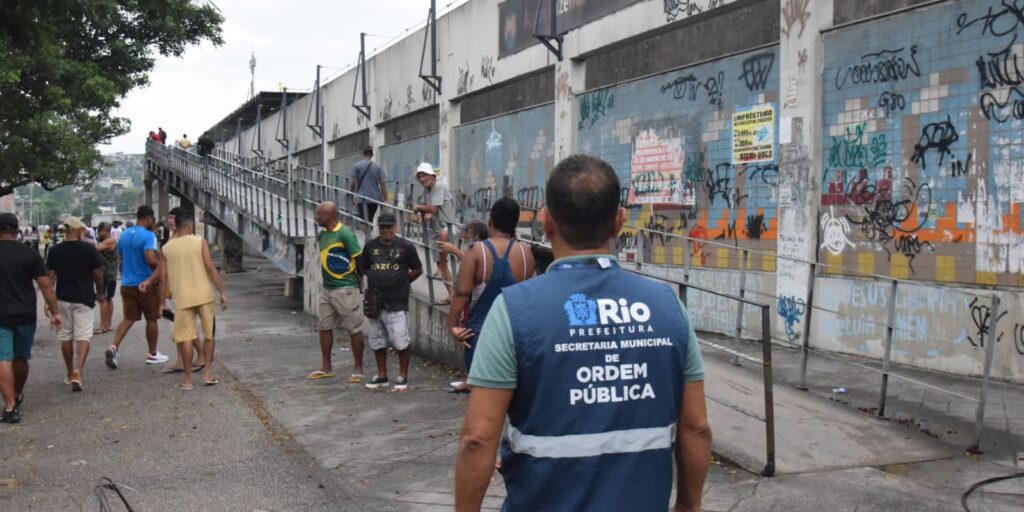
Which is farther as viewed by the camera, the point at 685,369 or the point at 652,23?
the point at 652,23

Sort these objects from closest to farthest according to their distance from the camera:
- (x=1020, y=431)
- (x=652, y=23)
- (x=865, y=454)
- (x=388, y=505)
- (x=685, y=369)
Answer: (x=685, y=369), (x=388, y=505), (x=865, y=454), (x=1020, y=431), (x=652, y=23)

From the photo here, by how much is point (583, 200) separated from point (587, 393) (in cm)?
51

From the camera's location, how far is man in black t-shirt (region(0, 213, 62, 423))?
769 centimetres

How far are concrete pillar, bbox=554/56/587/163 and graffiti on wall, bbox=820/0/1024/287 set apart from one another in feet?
19.5

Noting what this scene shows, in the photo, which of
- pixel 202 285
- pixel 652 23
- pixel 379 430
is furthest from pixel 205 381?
pixel 652 23

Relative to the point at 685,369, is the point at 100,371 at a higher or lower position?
lower

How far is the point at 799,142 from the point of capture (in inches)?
438

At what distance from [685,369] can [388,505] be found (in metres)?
3.34

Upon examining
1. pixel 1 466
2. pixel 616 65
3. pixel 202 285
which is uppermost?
pixel 616 65

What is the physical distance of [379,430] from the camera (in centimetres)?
724

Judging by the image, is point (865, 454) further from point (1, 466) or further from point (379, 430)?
point (1, 466)

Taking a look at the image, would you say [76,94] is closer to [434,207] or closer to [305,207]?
[305,207]

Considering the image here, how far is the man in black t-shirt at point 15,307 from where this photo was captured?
769cm

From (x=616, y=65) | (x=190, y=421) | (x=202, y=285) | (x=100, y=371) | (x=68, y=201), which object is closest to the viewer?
(x=190, y=421)
